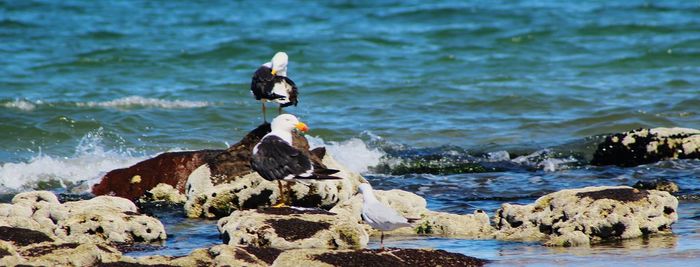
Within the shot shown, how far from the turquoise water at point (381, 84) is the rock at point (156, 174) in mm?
1782

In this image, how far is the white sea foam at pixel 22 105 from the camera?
1645 cm

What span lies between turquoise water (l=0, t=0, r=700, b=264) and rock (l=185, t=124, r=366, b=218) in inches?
46.2

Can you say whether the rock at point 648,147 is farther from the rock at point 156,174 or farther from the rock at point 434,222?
the rock at point 156,174

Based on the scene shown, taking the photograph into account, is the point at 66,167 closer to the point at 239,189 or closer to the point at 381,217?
the point at 239,189

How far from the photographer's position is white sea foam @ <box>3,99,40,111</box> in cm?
1645

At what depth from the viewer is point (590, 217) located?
761cm

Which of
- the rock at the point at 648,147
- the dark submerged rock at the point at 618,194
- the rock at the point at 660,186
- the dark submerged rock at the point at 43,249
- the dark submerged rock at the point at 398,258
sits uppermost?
the rock at the point at 648,147

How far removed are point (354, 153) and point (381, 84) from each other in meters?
6.25

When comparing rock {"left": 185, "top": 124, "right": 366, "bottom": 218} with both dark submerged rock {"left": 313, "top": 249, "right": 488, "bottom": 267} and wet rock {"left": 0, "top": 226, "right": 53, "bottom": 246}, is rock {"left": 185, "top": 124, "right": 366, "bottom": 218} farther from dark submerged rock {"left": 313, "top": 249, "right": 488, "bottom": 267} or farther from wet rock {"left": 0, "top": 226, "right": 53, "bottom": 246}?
wet rock {"left": 0, "top": 226, "right": 53, "bottom": 246}

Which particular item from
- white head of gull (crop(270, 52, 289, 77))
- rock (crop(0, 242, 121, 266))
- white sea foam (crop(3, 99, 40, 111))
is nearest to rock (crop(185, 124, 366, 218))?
white head of gull (crop(270, 52, 289, 77))

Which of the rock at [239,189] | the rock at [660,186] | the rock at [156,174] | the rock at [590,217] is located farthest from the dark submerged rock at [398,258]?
the rock at [156,174]

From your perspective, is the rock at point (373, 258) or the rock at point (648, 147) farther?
the rock at point (648, 147)

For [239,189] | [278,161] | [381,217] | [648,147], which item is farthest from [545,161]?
[381,217]

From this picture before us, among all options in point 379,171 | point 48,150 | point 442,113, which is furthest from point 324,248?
point 442,113
